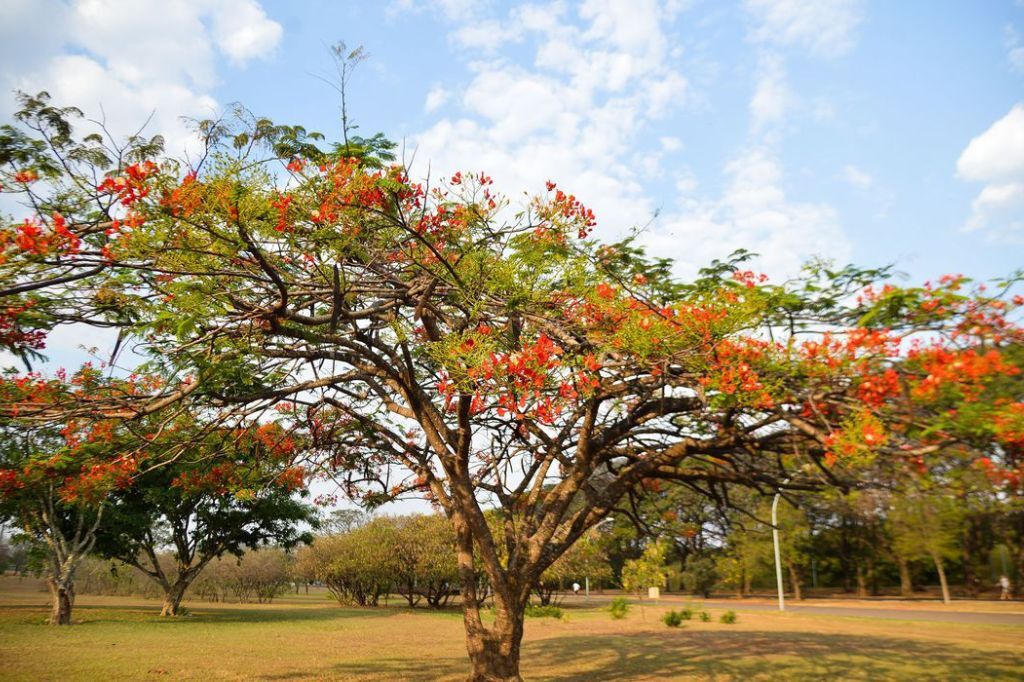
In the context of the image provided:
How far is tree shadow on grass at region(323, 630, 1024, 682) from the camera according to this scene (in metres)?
9.44

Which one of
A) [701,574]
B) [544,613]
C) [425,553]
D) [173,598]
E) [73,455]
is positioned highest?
[73,455]

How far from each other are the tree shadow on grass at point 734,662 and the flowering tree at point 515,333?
3689 mm

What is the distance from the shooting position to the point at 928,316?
17.4ft

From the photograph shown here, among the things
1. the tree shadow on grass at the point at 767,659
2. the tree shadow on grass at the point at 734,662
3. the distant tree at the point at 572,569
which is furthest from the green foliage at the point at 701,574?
the tree shadow on grass at the point at 734,662

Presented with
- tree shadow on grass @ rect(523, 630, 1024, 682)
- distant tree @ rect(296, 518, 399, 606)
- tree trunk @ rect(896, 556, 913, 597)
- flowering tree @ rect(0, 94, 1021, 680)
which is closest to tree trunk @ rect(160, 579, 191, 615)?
distant tree @ rect(296, 518, 399, 606)

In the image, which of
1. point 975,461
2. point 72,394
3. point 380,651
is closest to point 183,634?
point 380,651

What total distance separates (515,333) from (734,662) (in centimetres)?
871

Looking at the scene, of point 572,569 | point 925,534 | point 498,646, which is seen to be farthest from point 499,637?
point 925,534

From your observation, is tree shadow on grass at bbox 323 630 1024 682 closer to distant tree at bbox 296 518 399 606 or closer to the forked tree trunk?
the forked tree trunk

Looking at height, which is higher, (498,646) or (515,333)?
(515,333)

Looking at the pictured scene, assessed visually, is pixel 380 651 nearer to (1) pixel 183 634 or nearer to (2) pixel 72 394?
(1) pixel 183 634

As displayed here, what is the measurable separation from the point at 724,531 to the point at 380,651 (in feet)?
25.6

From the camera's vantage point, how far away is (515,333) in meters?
5.84

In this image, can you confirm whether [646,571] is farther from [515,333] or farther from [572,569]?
[515,333]
